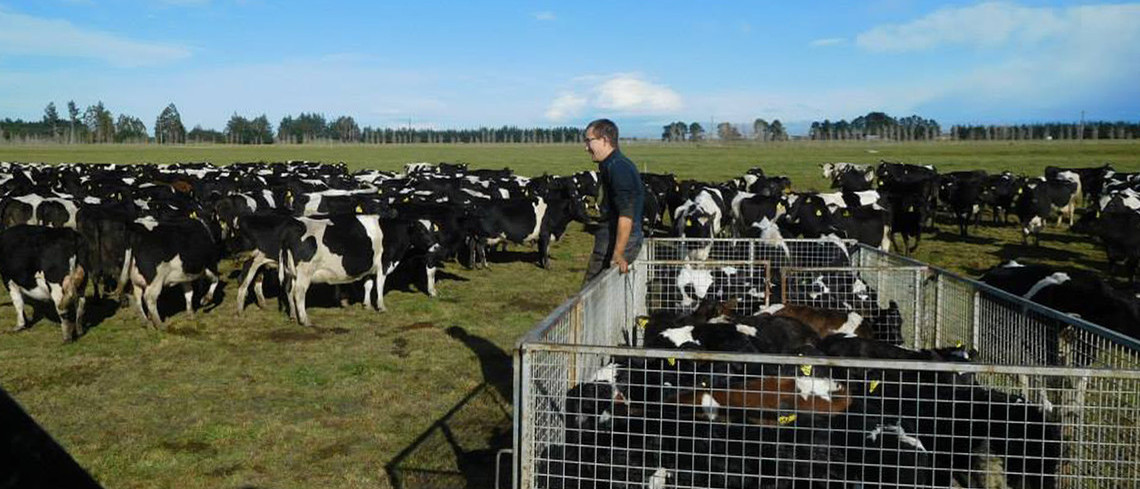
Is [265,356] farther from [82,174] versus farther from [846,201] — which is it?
[82,174]

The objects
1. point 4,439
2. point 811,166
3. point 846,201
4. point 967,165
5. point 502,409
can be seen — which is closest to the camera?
point 4,439

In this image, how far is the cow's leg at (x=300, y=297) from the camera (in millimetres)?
12017

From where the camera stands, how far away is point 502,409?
8141mm

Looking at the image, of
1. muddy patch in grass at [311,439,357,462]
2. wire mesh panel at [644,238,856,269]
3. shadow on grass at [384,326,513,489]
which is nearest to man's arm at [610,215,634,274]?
shadow on grass at [384,326,513,489]

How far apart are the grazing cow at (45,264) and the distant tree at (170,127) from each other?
529ft

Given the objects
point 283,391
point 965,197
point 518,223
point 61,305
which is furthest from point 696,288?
point 965,197

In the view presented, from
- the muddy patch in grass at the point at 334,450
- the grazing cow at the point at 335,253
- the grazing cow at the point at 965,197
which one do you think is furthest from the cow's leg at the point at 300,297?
the grazing cow at the point at 965,197

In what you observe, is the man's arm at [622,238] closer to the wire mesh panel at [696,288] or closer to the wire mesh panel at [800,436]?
the wire mesh panel at [800,436]

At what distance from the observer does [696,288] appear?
10.3m

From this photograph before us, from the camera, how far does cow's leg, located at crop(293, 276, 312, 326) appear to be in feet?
→ 39.4

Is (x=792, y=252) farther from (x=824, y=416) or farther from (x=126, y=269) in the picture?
(x=126, y=269)

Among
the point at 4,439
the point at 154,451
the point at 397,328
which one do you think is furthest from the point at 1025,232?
the point at 4,439

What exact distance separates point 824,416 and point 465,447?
3.20m

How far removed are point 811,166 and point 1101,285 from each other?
55.3 m
